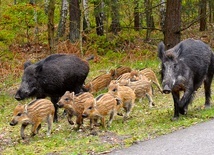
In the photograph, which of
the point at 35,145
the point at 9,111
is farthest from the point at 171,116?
the point at 9,111

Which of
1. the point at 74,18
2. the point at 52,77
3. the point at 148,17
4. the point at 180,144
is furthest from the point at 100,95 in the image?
the point at 148,17

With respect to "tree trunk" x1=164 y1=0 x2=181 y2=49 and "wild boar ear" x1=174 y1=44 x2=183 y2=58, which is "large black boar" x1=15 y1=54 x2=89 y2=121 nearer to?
"wild boar ear" x1=174 y1=44 x2=183 y2=58

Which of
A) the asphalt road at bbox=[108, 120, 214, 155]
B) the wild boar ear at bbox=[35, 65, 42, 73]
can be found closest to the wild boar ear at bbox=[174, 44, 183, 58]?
the asphalt road at bbox=[108, 120, 214, 155]

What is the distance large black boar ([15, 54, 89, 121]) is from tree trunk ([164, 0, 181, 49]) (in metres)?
5.64

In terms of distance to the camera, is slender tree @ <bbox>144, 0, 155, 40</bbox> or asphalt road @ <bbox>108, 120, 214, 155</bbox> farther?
slender tree @ <bbox>144, 0, 155, 40</bbox>

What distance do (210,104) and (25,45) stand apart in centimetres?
1768

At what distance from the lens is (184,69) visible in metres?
10.6

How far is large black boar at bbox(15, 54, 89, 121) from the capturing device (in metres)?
12.4

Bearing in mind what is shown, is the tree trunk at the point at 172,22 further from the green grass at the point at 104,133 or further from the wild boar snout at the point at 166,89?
the wild boar snout at the point at 166,89

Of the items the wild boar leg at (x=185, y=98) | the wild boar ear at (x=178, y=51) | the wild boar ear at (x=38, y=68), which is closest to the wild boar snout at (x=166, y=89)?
the wild boar leg at (x=185, y=98)

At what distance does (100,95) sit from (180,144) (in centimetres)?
276

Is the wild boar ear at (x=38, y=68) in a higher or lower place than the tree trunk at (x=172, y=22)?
lower

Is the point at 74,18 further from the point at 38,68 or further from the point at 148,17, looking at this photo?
the point at 38,68

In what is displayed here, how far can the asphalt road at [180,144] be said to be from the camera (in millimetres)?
7925
